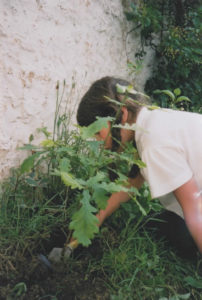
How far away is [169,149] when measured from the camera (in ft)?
4.84

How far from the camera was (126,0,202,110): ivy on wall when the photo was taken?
354 centimetres

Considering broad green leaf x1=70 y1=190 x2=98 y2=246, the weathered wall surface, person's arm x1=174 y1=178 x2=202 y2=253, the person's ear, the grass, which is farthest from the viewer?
the weathered wall surface

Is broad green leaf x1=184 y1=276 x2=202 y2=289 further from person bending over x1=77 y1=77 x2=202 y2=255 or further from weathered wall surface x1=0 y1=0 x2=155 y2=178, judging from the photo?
weathered wall surface x1=0 y1=0 x2=155 y2=178

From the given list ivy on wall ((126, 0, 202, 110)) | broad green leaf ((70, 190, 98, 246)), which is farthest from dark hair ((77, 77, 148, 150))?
ivy on wall ((126, 0, 202, 110))

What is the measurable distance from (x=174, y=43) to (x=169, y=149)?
251 cm

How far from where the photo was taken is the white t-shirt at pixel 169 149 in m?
1.45

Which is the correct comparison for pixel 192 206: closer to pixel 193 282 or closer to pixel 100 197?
pixel 100 197

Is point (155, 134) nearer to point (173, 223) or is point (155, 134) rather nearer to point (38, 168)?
point (173, 223)

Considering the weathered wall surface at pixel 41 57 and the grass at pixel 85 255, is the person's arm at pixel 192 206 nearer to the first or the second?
the grass at pixel 85 255

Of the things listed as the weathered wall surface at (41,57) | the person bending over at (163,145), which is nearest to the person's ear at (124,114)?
the person bending over at (163,145)

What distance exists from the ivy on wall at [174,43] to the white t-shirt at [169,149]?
2037mm

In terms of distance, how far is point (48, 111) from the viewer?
2365 millimetres

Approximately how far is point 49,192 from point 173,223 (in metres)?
0.82

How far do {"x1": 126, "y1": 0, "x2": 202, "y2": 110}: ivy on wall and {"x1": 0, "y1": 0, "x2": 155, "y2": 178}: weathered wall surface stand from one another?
26.9 inches
